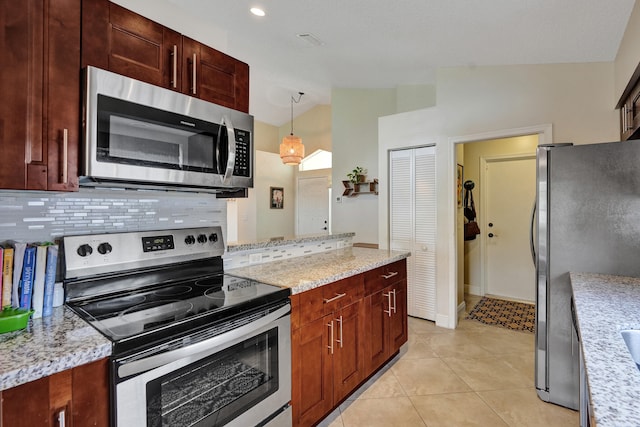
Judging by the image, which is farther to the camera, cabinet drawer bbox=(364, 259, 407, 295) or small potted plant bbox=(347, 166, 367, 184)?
small potted plant bbox=(347, 166, 367, 184)

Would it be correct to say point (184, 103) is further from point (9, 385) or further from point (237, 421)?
point (237, 421)

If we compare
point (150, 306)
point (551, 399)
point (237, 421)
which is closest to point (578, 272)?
point (551, 399)

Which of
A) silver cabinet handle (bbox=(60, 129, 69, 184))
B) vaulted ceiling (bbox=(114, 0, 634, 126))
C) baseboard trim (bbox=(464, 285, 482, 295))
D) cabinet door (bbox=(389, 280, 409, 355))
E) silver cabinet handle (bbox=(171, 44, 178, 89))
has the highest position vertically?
vaulted ceiling (bbox=(114, 0, 634, 126))

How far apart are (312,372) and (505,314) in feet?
10.2

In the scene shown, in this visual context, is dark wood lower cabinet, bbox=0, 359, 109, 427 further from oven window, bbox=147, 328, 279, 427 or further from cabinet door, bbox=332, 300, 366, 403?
cabinet door, bbox=332, 300, 366, 403

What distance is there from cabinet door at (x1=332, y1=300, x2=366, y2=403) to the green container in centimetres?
136

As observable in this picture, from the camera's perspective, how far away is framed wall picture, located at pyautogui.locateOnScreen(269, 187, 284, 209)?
709cm

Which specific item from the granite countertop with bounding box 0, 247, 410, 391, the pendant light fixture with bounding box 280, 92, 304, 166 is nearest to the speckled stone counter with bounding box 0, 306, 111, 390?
the granite countertop with bounding box 0, 247, 410, 391

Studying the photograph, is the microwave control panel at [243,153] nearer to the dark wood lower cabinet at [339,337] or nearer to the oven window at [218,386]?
the dark wood lower cabinet at [339,337]

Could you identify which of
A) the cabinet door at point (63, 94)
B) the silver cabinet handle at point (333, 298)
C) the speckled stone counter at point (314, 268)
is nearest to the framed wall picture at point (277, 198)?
the speckled stone counter at point (314, 268)

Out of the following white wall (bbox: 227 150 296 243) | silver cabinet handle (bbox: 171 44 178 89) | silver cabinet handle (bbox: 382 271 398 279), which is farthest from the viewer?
white wall (bbox: 227 150 296 243)

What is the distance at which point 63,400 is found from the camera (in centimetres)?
92

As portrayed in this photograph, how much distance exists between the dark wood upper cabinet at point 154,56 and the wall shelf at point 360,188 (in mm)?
3010

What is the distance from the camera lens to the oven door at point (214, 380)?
1035 millimetres
